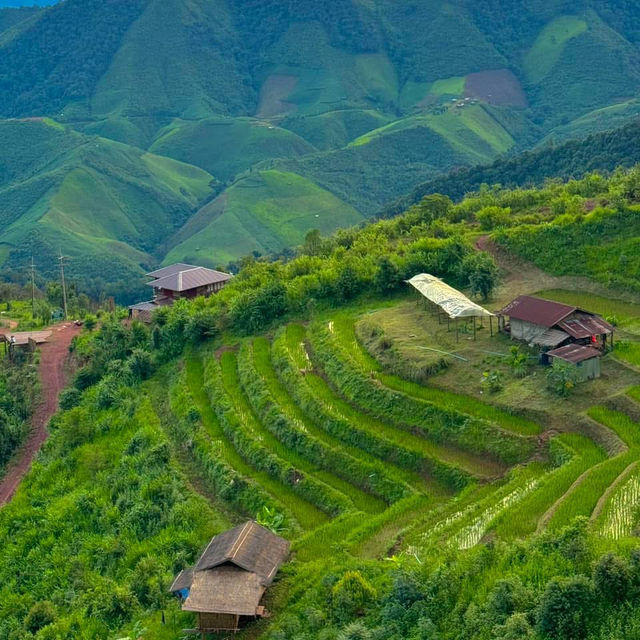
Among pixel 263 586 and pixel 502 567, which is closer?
pixel 502 567

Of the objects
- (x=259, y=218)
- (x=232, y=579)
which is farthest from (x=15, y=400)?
(x=259, y=218)

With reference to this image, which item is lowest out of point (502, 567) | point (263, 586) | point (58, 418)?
point (58, 418)

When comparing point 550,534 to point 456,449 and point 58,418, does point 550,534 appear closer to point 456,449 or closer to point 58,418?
point 456,449

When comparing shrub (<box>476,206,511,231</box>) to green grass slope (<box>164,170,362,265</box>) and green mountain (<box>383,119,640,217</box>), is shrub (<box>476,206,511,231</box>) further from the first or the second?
green grass slope (<box>164,170,362,265</box>)

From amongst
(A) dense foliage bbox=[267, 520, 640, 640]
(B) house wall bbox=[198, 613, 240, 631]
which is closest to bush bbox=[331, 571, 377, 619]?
(A) dense foliage bbox=[267, 520, 640, 640]

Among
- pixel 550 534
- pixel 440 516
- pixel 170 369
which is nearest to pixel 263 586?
pixel 440 516

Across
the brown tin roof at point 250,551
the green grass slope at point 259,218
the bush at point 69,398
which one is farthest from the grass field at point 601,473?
the green grass slope at point 259,218

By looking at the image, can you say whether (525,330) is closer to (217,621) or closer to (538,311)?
(538,311)
